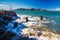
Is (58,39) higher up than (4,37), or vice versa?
(4,37)

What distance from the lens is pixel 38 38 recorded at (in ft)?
33.7

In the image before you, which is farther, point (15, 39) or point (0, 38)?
point (15, 39)

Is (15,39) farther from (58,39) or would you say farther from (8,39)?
(58,39)

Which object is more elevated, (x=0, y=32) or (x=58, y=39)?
(x=0, y=32)

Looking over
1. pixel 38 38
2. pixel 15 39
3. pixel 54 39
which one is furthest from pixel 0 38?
pixel 54 39

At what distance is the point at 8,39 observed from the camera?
870 cm

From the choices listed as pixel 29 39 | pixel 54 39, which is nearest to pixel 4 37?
pixel 29 39

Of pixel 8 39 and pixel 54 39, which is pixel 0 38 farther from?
pixel 54 39

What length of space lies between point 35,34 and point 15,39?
2.57 m

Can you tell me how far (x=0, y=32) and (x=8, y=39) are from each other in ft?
3.66

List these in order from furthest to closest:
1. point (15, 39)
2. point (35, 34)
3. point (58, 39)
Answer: point (35, 34), point (58, 39), point (15, 39)

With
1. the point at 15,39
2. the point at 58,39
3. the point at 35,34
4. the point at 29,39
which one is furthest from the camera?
the point at 35,34

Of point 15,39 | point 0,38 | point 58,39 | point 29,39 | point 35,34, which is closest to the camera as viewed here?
point 0,38

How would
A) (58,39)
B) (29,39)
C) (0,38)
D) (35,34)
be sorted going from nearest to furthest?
(0,38) → (29,39) → (58,39) → (35,34)
